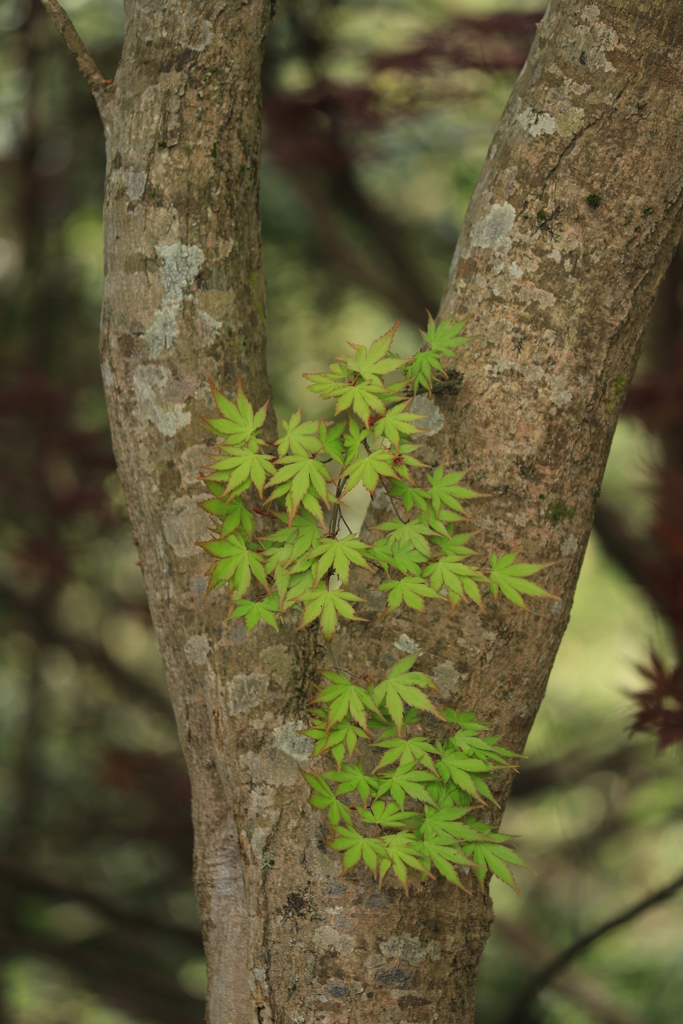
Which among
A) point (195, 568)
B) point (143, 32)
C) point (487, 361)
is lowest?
point (195, 568)

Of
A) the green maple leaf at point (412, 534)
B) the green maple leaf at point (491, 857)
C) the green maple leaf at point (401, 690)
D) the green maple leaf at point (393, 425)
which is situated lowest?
the green maple leaf at point (491, 857)

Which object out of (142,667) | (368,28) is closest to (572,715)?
(142,667)

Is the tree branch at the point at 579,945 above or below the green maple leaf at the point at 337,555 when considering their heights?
below

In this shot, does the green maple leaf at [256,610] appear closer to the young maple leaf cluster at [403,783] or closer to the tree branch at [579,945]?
the young maple leaf cluster at [403,783]

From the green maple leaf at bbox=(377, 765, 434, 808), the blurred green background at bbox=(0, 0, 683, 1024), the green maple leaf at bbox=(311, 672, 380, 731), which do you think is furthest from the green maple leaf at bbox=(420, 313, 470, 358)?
the blurred green background at bbox=(0, 0, 683, 1024)

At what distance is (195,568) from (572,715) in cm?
428

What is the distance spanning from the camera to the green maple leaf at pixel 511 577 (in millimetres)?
1084

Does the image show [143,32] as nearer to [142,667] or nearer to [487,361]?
[487,361]

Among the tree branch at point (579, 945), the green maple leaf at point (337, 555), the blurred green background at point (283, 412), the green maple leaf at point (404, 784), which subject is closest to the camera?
the green maple leaf at point (337, 555)

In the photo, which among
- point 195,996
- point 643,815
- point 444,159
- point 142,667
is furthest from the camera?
point 142,667

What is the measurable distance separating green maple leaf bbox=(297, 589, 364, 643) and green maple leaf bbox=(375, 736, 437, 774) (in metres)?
0.20

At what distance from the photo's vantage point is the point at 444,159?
4.12 m

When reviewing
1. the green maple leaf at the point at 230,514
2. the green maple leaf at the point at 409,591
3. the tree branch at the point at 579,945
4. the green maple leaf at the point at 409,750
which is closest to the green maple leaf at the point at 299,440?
the green maple leaf at the point at 230,514

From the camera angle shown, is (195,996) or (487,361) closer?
(487,361)
